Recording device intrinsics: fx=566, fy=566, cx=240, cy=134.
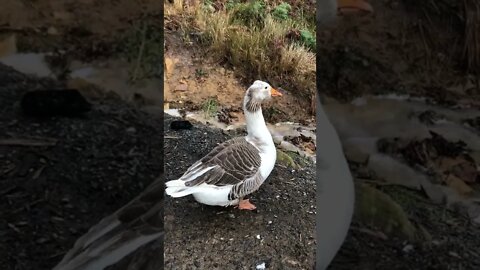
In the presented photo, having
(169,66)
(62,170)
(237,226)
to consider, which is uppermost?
(169,66)

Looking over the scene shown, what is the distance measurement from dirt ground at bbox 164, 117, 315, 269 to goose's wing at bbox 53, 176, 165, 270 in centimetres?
21

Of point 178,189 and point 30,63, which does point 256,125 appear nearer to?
point 178,189

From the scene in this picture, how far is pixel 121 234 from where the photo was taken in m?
2.09

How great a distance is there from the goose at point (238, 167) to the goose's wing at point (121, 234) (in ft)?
0.59

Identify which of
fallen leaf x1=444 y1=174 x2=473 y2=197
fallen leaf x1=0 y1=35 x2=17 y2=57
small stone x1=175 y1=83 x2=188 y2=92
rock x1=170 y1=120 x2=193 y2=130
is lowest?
fallen leaf x1=444 y1=174 x2=473 y2=197

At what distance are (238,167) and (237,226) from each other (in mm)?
252

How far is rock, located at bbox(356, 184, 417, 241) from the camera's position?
2.14 metres

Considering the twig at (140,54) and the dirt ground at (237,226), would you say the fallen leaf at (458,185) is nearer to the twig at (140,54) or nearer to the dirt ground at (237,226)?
the dirt ground at (237,226)

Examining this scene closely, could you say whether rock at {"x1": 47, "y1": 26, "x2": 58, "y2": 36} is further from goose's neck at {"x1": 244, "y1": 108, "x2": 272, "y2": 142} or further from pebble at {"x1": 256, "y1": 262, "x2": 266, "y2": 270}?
pebble at {"x1": 256, "y1": 262, "x2": 266, "y2": 270}

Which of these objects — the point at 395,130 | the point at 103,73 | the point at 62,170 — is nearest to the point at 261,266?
the point at 395,130

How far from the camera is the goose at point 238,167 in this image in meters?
2.29

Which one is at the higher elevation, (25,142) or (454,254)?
(25,142)

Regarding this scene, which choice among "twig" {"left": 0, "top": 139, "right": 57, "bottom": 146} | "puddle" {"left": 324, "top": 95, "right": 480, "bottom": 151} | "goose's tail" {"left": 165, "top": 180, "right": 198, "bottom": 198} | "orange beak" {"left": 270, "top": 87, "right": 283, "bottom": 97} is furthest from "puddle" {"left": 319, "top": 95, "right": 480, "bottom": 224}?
"twig" {"left": 0, "top": 139, "right": 57, "bottom": 146}

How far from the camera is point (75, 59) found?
2.07m
